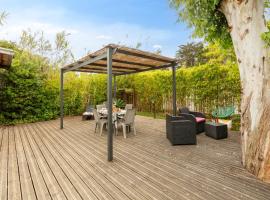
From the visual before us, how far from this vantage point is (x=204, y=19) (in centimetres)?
366

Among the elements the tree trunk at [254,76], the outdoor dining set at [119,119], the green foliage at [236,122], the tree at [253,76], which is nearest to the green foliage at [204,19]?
the tree at [253,76]

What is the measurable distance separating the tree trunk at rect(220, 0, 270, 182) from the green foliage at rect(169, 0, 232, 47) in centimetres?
52

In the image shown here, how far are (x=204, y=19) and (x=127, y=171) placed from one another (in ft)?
11.1

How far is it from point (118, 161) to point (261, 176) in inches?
103

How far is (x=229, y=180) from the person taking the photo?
9.54ft

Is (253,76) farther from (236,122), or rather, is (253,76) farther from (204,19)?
(236,122)

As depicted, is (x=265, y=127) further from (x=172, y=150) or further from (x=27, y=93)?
(x=27, y=93)

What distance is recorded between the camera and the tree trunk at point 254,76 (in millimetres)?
2867

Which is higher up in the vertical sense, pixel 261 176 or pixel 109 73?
pixel 109 73

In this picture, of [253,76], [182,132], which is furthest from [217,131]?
[253,76]

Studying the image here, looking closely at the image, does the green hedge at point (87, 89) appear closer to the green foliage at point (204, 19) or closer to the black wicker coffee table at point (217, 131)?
the black wicker coffee table at point (217, 131)

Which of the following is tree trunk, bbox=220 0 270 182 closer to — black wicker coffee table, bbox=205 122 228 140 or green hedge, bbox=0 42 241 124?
black wicker coffee table, bbox=205 122 228 140

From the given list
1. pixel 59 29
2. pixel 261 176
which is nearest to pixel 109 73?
pixel 261 176

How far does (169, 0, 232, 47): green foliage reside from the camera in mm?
3634
